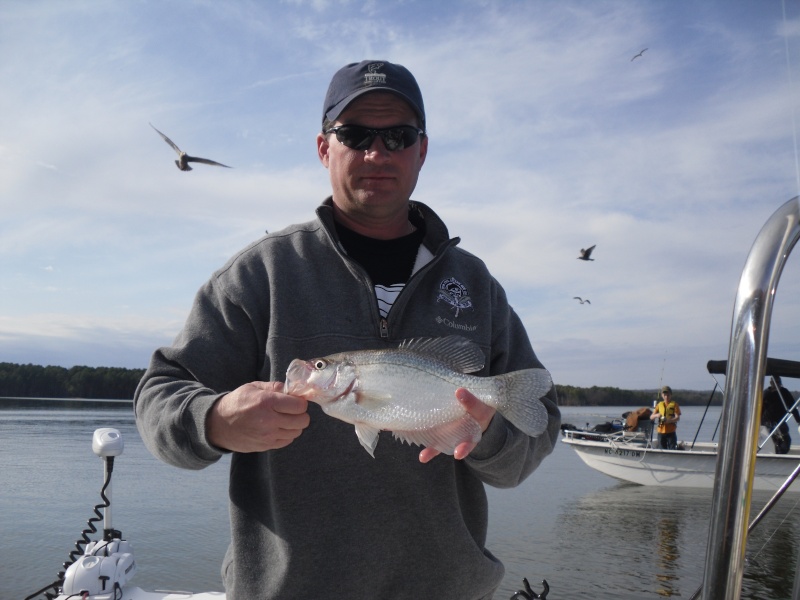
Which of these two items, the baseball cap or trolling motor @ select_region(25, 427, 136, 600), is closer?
the baseball cap

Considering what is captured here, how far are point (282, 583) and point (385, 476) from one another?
1.90ft

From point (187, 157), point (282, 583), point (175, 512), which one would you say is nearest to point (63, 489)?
point (175, 512)

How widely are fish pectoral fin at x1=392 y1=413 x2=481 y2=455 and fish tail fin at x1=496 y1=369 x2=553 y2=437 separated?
0.16 meters

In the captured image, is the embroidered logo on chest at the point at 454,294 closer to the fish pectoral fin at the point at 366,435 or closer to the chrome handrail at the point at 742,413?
the fish pectoral fin at the point at 366,435

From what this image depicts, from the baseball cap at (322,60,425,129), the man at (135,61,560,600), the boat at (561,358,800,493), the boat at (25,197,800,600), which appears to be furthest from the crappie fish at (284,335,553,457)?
the boat at (561,358,800,493)

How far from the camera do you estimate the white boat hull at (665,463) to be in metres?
19.2

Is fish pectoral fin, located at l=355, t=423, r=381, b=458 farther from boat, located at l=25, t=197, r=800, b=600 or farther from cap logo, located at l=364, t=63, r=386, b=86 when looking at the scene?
cap logo, located at l=364, t=63, r=386, b=86

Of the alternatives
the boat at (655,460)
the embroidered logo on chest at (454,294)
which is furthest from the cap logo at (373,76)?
the boat at (655,460)

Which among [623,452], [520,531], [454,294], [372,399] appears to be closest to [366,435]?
[372,399]

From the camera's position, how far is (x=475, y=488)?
2941 millimetres

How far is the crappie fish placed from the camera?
246 cm

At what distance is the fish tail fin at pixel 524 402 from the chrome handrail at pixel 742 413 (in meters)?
0.98

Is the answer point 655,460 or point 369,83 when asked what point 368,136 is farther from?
point 655,460

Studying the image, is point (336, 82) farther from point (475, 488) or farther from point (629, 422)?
point (629, 422)
